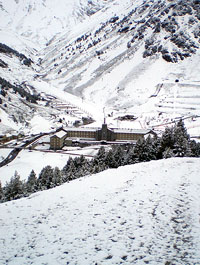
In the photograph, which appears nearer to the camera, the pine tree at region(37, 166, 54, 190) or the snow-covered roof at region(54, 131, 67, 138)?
the pine tree at region(37, 166, 54, 190)

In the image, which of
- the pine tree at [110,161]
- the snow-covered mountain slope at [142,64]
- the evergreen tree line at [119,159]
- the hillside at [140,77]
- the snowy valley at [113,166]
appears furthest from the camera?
the snow-covered mountain slope at [142,64]

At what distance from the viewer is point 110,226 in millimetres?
9938

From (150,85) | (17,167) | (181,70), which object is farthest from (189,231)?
(181,70)

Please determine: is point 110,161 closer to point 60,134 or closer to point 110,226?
point 110,226

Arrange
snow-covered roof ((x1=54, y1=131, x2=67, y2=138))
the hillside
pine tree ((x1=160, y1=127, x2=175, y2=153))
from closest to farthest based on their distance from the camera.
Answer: pine tree ((x1=160, y1=127, x2=175, y2=153)) < snow-covered roof ((x1=54, y1=131, x2=67, y2=138)) < the hillside

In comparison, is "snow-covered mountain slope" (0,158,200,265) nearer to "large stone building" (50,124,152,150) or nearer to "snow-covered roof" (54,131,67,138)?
"snow-covered roof" (54,131,67,138)

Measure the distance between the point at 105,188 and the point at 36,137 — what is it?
68.1 meters

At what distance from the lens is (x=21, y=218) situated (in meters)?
12.2

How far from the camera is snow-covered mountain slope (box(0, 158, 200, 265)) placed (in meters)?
7.97

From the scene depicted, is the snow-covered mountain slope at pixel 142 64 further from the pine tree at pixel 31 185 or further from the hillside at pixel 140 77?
the pine tree at pixel 31 185

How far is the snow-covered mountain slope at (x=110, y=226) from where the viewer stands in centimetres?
797

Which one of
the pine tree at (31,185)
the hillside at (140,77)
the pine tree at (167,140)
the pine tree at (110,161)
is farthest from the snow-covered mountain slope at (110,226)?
the hillside at (140,77)

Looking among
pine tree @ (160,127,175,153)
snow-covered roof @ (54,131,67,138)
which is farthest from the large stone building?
pine tree @ (160,127,175,153)

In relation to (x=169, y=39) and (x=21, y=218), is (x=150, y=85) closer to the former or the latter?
(x=169, y=39)
